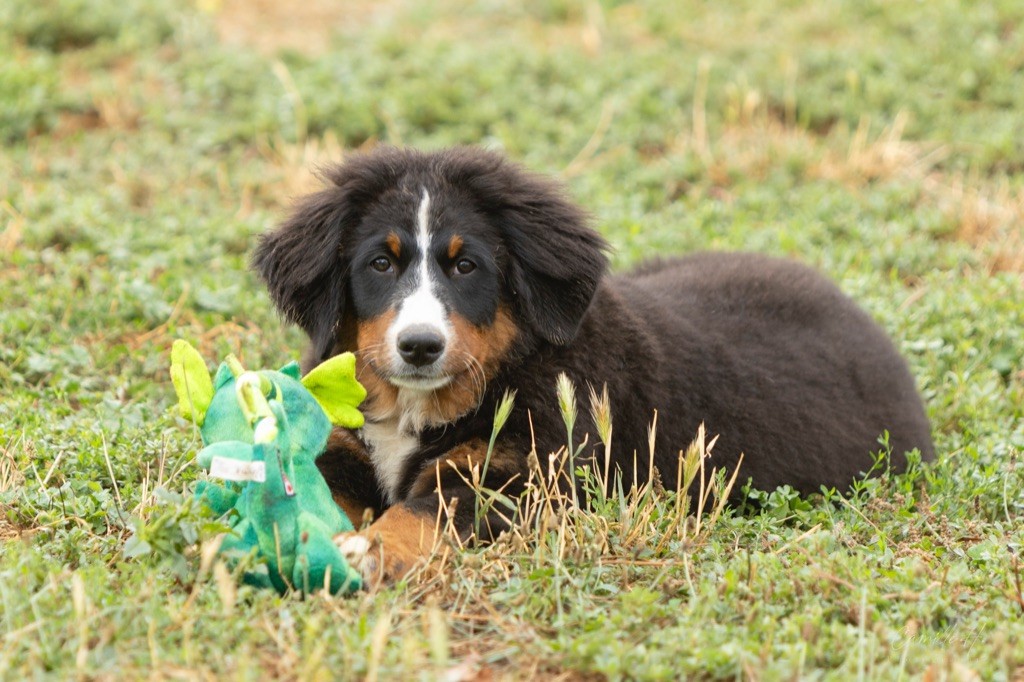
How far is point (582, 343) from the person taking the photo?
4875 mm

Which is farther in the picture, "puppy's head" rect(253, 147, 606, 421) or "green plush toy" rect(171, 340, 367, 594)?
"puppy's head" rect(253, 147, 606, 421)

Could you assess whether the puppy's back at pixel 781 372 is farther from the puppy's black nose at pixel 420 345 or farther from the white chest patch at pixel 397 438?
the puppy's black nose at pixel 420 345

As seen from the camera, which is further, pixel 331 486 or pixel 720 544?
pixel 331 486

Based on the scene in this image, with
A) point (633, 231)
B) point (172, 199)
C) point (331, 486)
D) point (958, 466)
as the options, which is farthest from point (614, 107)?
point (331, 486)

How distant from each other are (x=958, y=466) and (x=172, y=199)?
17.5 feet

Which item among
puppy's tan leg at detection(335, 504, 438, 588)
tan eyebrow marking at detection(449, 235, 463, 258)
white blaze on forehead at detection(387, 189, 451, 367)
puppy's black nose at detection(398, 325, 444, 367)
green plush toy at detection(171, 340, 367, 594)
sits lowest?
puppy's tan leg at detection(335, 504, 438, 588)

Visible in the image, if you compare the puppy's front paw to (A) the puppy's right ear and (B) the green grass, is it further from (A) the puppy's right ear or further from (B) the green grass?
(A) the puppy's right ear

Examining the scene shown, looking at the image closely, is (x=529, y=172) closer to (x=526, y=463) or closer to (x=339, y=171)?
(x=339, y=171)

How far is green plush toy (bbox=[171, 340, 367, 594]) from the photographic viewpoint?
3.79 m

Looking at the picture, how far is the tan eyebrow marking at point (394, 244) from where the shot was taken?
464 cm

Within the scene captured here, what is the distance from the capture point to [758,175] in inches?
362

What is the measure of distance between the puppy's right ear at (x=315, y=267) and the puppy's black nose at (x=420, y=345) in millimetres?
494

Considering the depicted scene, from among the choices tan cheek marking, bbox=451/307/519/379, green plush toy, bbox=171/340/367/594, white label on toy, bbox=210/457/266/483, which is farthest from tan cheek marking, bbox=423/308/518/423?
Result: white label on toy, bbox=210/457/266/483

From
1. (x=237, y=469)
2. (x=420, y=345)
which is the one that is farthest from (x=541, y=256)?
(x=237, y=469)
